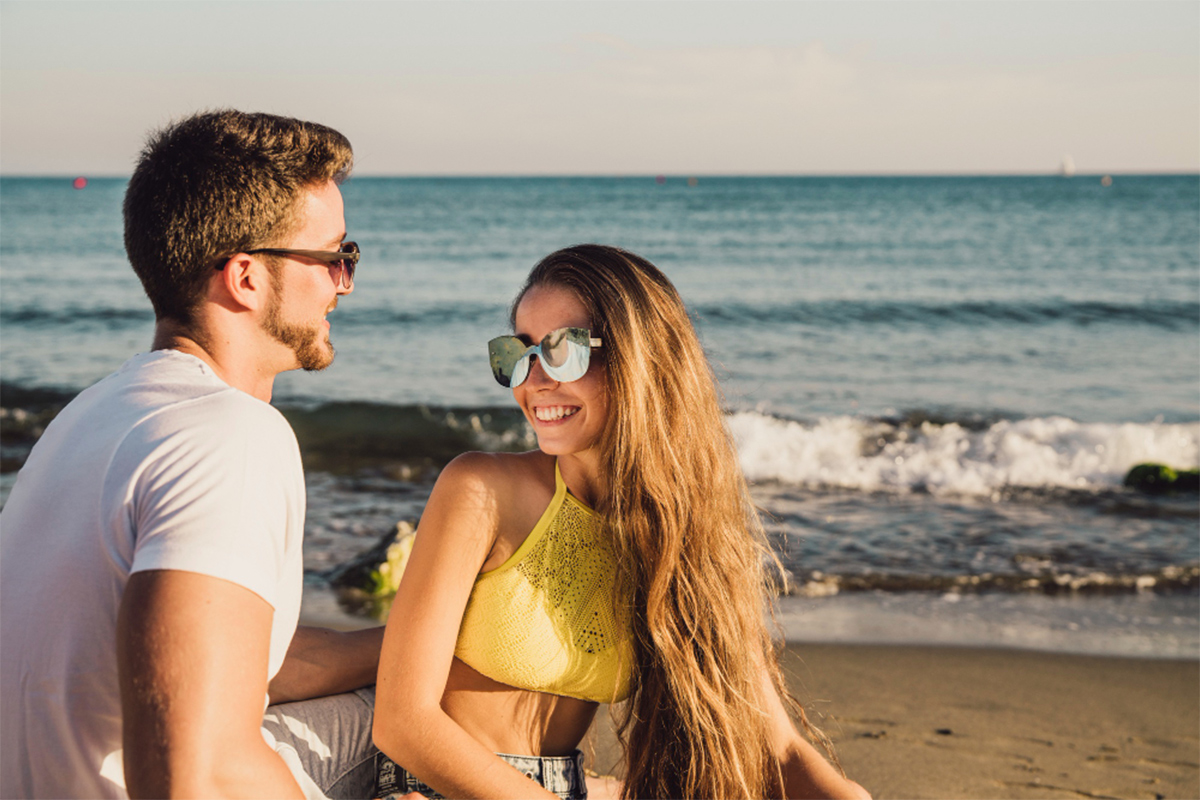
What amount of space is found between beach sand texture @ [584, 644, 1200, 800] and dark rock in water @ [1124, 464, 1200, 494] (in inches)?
152

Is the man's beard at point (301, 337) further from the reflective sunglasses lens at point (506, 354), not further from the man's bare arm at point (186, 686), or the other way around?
the man's bare arm at point (186, 686)

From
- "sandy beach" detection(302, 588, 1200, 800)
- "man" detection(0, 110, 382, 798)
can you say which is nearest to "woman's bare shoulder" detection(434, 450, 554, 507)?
"man" detection(0, 110, 382, 798)

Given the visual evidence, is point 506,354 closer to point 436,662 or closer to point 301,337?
point 301,337

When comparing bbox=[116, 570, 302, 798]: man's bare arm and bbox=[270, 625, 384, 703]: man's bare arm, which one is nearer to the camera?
bbox=[116, 570, 302, 798]: man's bare arm

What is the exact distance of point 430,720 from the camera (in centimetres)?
219

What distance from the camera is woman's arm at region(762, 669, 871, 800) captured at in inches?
95.5

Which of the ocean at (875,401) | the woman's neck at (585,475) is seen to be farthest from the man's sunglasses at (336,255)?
the ocean at (875,401)

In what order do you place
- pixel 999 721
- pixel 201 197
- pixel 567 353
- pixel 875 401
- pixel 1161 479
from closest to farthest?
pixel 201 197 → pixel 567 353 → pixel 999 721 → pixel 1161 479 → pixel 875 401

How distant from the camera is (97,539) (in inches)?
62.1

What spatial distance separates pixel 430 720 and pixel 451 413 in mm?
9853

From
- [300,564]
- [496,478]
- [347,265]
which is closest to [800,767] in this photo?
[496,478]

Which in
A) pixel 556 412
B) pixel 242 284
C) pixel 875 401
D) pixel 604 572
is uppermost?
pixel 242 284

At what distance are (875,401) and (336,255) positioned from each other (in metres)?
10.9

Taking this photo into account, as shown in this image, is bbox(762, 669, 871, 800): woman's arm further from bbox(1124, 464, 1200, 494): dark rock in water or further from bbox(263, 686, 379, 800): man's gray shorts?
bbox(1124, 464, 1200, 494): dark rock in water
